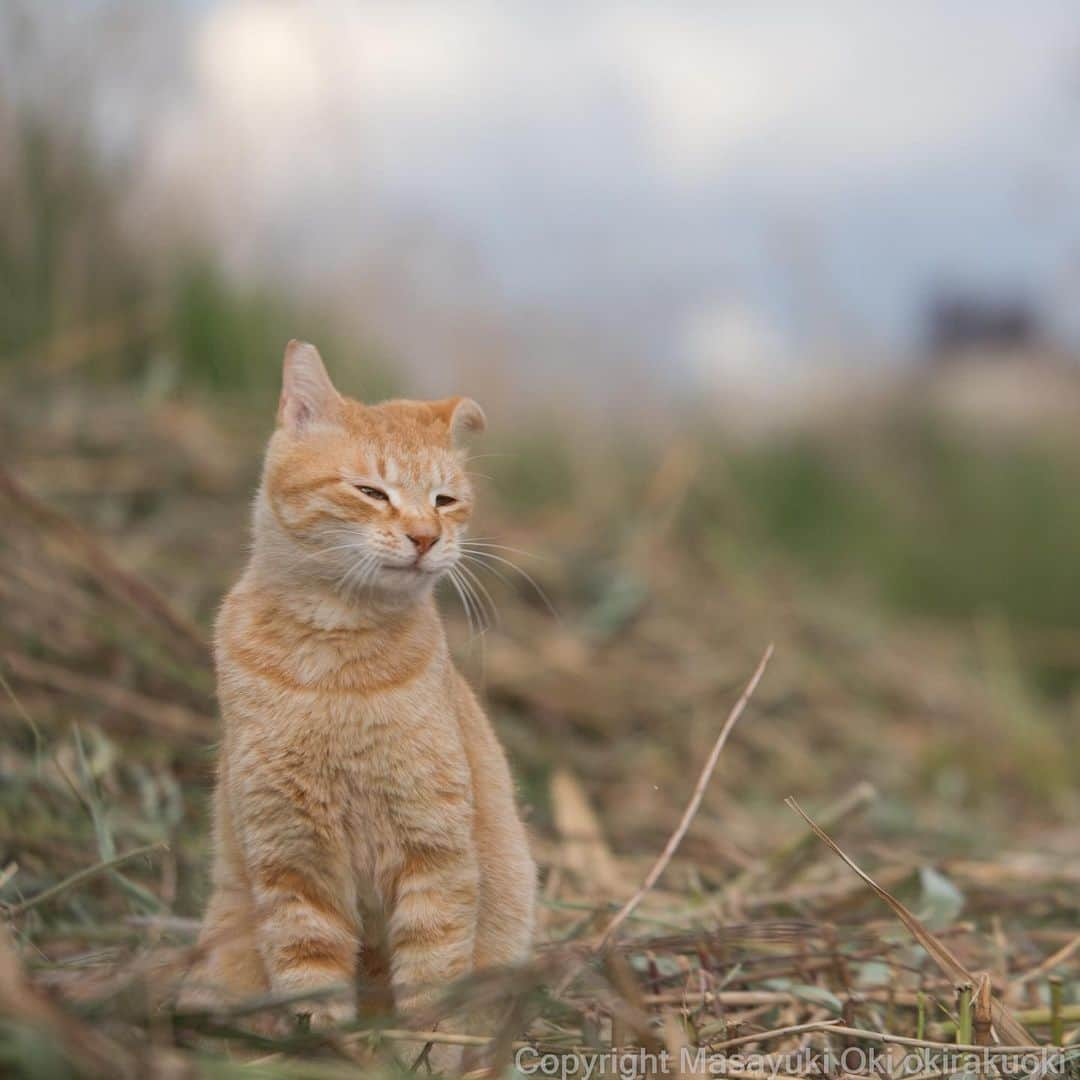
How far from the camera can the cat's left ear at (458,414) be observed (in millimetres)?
1854

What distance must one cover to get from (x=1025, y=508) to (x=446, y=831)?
5955mm

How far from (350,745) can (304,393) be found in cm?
49

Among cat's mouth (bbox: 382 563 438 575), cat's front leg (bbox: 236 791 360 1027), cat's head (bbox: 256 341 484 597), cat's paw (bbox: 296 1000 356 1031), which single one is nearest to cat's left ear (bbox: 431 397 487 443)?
cat's head (bbox: 256 341 484 597)

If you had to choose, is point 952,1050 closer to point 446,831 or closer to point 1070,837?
point 446,831

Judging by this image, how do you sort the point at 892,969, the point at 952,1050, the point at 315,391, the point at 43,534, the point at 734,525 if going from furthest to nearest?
1. the point at 734,525
2. the point at 43,534
3. the point at 892,969
4. the point at 315,391
5. the point at 952,1050

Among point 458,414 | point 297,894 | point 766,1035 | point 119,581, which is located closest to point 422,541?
point 458,414

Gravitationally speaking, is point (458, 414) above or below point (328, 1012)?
above

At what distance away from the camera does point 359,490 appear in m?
1.73

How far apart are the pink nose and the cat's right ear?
238mm

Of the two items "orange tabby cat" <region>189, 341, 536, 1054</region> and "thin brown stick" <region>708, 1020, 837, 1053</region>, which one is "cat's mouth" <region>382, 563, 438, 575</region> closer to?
"orange tabby cat" <region>189, 341, 536, 1054</region>

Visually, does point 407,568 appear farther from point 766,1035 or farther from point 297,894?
point 766,1035

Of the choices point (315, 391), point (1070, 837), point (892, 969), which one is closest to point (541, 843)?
point (892, 969)

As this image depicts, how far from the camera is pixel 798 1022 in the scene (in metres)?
1.86

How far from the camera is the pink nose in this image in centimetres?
168
